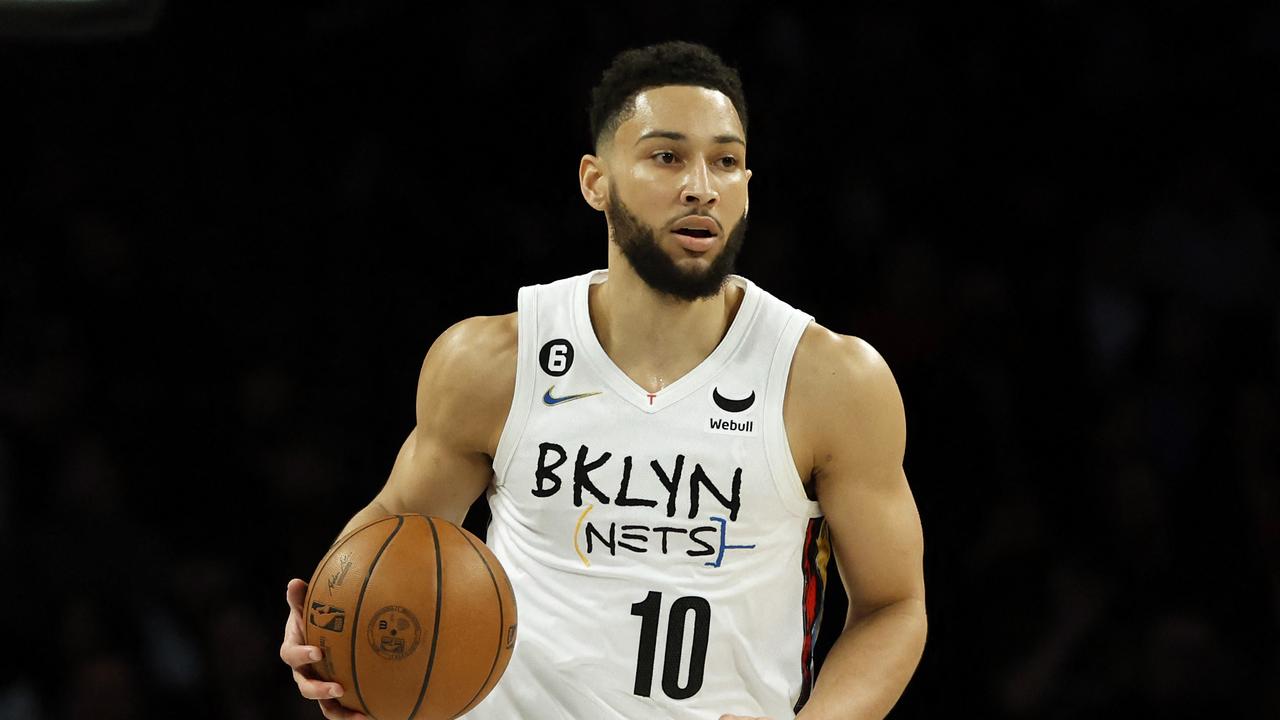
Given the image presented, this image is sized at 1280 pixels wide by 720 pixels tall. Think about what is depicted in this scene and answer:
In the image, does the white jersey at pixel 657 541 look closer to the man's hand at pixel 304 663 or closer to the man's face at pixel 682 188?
the man's face at pixel 682 188

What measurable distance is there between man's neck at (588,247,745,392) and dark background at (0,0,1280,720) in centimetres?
197

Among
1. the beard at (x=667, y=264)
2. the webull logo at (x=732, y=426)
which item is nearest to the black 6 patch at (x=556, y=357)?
the beard at (x=667, y=264)

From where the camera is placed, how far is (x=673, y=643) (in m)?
2.96

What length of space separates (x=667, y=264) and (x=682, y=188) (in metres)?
0.16

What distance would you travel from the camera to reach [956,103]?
5.93 metres

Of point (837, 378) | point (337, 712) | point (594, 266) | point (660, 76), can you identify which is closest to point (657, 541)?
point (837, 378)

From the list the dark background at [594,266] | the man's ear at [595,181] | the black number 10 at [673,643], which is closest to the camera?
the black number 10 at [673,643]

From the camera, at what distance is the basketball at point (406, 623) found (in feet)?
8.54

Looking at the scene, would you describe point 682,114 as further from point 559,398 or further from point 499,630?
point 499,630

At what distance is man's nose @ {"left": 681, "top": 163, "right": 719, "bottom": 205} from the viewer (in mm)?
2965

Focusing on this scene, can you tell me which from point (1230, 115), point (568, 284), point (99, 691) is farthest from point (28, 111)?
point (1230, 115)

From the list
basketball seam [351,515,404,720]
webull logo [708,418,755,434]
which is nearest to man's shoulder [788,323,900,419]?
webull logo [708,418,755,434]

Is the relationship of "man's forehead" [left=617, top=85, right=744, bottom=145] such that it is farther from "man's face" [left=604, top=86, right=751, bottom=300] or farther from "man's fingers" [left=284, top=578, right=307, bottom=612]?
"man's fingers" [left=284, top=578, right=307, bottom=612]

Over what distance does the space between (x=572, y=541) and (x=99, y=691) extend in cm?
266
